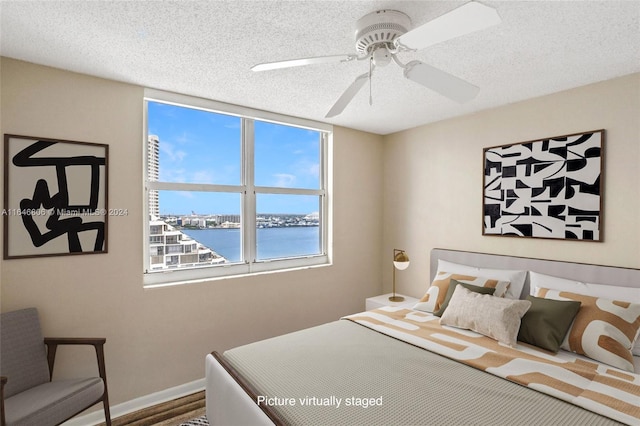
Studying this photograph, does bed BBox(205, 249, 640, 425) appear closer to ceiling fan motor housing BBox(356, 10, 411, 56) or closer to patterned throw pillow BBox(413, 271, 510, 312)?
patterned throw pillow BBox(413, 271, 510, 312)

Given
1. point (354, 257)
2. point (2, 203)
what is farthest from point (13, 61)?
point (354, 257)

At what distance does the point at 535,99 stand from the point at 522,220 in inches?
40.6

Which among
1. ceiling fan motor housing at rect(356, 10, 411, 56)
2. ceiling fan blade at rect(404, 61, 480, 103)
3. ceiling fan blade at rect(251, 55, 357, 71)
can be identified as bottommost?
ceiling fan blade at rect(404, 61, 480, 103)

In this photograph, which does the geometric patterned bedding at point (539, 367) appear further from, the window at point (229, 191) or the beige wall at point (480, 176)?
the window at point (229, 191)

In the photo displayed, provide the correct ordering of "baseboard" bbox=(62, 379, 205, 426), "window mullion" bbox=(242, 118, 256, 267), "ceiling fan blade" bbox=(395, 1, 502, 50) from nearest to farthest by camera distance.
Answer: "ceiling fan blade" bbox=(395, 1, 502, 50)
"baseboard" bbox=(62, 379, 205, 426)
"window mullion" bbox=(242, 118, 256, 267)

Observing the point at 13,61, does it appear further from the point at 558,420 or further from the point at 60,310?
the point at 558,420

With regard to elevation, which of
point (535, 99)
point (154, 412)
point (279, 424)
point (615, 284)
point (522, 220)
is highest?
point (535, 99)

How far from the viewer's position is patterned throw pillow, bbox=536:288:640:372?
187cm

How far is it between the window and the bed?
3.51 ft

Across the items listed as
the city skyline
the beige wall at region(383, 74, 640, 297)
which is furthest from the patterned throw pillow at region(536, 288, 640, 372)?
the city skyline

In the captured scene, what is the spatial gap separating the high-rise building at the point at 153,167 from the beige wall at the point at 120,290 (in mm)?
145

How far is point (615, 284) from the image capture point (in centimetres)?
229

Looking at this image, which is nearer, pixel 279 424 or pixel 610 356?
pixel 279 424

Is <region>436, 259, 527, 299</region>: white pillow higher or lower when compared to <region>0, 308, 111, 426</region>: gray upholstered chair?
higher
